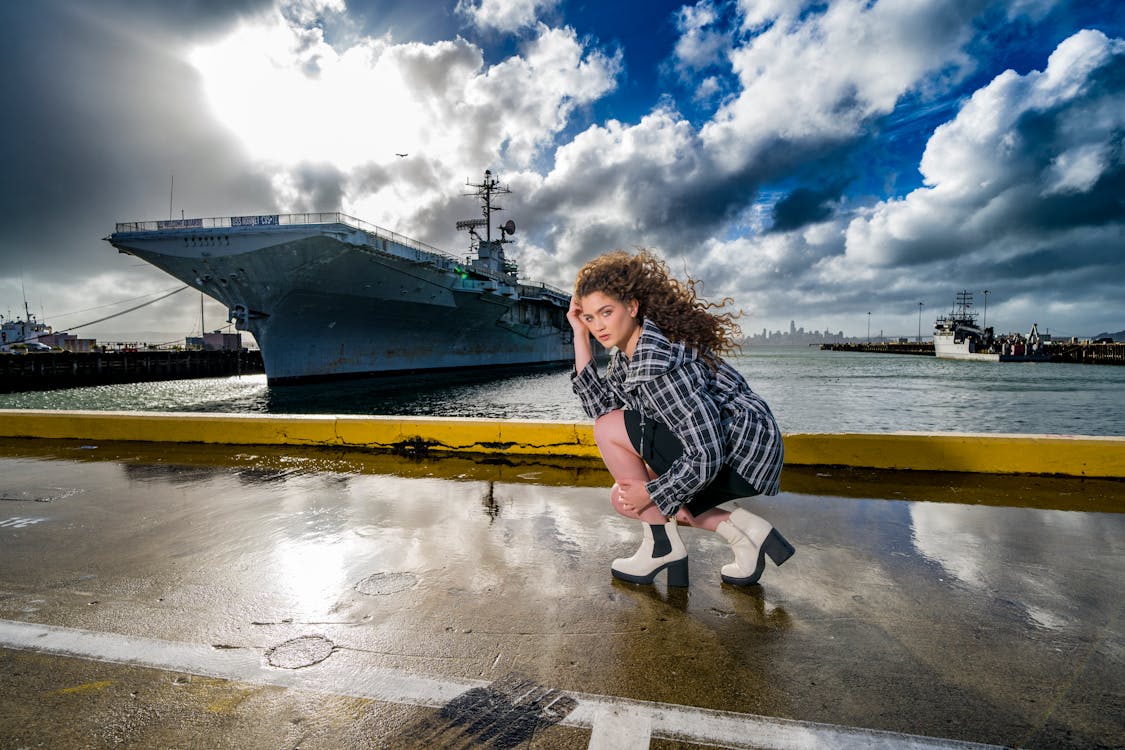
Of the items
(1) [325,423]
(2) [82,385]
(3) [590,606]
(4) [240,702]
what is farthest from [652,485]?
(2) [82,385]

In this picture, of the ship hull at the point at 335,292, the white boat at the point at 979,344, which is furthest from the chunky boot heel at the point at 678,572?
the white boat at the point at 979,344

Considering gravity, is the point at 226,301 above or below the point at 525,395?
above

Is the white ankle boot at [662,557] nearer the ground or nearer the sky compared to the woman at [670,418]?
nearer the ground

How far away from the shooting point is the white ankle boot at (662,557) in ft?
6.98

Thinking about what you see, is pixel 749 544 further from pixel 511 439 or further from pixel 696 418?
pixel 511 439

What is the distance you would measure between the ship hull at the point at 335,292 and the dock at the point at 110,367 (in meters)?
16.1

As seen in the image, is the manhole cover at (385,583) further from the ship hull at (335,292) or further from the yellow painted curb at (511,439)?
the ship hull at (335,292)

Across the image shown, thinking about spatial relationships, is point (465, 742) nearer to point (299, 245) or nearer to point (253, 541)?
point (253, 541)

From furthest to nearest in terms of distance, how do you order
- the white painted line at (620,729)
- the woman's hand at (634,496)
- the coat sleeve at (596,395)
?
the coat sleeve at (596,395) → the woman's hand at (634,496) → the white painted line at (620,729)

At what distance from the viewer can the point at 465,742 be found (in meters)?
1.25

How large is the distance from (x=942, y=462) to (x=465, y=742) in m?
4.11

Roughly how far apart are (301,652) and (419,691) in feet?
1.60

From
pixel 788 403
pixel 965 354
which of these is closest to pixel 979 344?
pixel 965 354

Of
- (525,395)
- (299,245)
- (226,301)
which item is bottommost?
(525,395)
